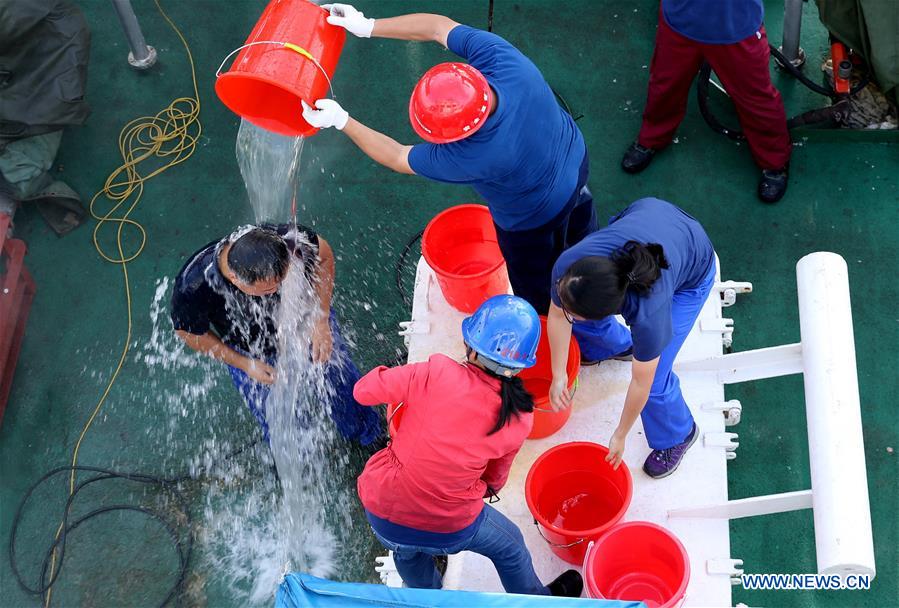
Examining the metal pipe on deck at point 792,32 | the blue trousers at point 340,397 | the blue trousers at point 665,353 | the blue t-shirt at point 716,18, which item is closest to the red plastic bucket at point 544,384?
the blue trousers at point 665,353

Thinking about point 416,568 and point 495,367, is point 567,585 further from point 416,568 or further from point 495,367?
point 495,367

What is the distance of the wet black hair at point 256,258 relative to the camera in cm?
293

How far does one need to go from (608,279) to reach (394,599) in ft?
3.35

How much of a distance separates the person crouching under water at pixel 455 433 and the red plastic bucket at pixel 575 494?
31 centimetres

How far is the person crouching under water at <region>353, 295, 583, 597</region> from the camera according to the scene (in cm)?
264

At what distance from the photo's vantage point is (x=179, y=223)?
4719 mm

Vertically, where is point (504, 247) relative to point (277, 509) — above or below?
above

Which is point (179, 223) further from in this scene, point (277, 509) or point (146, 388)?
point (277, 509)

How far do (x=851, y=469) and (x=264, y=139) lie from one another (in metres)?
3.16

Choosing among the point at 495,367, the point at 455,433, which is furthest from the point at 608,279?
the point at 455,433

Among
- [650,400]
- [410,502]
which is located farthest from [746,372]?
[410,502]

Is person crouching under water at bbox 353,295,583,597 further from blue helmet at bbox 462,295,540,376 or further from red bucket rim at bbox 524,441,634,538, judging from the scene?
red bucket rim at bbox 524,441,634,538

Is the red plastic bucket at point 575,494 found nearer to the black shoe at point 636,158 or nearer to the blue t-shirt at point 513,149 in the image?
the blue t-shirt at point 513,149

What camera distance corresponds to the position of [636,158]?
455 centimetres
